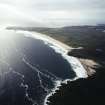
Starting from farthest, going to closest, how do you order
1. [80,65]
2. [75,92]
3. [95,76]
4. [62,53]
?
[62,53], [80,65], [95,76], [75,92]

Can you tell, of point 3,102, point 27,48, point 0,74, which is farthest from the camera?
point 27,48

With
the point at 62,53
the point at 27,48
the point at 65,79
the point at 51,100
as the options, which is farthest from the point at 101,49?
the point at 51,100

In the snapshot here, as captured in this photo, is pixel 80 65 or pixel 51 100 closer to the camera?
pixel 51 100

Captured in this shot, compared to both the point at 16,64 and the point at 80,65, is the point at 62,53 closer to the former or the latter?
the point at 80,65

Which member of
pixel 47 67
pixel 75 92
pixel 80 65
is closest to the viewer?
pixel 75 92

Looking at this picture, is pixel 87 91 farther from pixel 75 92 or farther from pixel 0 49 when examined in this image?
pixel 0 49

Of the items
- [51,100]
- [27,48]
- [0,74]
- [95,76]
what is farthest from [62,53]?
[51,100]
